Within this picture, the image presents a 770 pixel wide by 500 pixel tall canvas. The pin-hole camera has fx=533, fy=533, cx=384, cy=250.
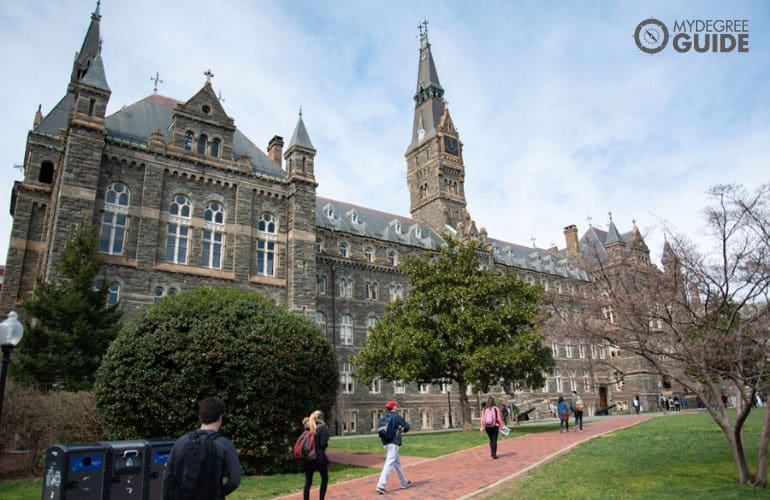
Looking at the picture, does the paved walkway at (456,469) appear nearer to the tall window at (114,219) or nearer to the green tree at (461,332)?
the green tree at (461,332)

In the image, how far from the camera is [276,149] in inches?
1561

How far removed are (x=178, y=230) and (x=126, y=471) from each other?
73.0ft

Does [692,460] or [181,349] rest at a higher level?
[181,349]

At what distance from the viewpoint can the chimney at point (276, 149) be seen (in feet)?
130

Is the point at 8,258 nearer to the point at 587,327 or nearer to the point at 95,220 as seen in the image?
the point at 95,220

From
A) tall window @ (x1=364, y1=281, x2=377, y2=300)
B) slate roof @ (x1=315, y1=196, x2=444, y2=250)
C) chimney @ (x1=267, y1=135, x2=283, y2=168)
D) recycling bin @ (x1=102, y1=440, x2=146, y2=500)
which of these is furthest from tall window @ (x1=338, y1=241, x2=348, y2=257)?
recycling bin @ (x1=102, y1=440, x2=146, y2=500)

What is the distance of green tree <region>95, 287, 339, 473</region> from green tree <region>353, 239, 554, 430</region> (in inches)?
488

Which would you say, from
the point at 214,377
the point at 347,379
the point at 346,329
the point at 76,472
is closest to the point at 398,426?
the point at 214,377

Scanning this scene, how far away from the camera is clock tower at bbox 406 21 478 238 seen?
58.7 meters

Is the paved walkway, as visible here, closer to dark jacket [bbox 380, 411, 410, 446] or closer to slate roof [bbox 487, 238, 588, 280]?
A: dark jacket [bbox 380, 411, 410, 446]

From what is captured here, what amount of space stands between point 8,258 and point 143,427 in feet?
72.2

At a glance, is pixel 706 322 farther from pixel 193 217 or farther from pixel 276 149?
pixel 276 149

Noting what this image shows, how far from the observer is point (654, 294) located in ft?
38.5

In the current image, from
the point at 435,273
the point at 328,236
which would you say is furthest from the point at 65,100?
the point at 435,273
